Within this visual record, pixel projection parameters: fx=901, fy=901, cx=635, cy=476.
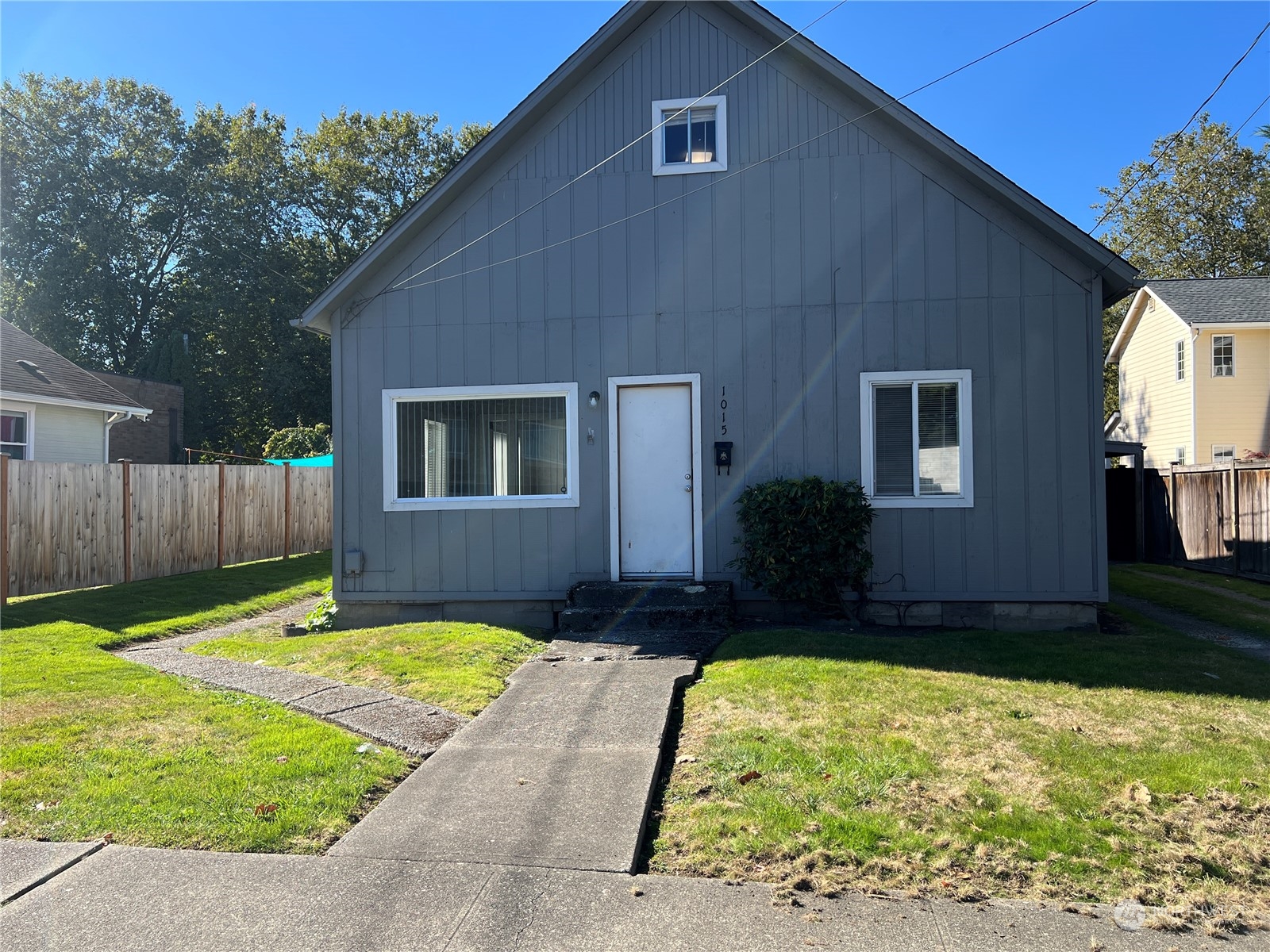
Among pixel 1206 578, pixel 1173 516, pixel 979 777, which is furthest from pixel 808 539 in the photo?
pixel 1173 516

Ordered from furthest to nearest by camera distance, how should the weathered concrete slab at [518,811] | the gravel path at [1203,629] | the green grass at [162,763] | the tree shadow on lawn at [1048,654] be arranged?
the gravel path at [1203,629], the tree shadow on lawn at [1048,654], the green grass at [162,763], the weathered concrete slab at [518,811]

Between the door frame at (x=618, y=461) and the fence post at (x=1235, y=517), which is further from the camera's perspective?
the fence post at (x=1235, y=517)

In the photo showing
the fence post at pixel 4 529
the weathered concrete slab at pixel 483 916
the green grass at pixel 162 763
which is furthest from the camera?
the fence post at pixel 4 529

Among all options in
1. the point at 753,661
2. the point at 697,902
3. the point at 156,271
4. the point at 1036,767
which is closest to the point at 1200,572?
the point at 753,661

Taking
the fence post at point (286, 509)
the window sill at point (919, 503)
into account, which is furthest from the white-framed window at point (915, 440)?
the fence post at point (286, 509)

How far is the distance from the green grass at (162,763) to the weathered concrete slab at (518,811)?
249mm

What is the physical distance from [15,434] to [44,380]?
1347 mm

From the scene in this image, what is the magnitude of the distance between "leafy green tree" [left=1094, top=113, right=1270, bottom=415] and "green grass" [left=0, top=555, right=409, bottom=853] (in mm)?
30764

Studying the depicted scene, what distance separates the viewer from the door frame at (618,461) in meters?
9.43

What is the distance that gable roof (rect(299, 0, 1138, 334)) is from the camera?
8633 millimetres

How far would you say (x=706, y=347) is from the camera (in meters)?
9.42

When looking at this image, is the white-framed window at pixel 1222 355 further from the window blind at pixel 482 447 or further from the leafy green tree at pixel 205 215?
the leafy green tree at pixel 205 215

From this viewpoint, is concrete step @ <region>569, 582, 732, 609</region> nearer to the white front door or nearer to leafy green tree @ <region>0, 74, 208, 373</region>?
the white front door

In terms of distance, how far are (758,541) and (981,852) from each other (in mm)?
5058
